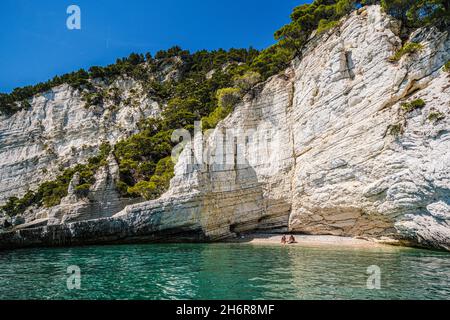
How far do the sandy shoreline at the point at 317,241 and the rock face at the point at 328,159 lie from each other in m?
0.82

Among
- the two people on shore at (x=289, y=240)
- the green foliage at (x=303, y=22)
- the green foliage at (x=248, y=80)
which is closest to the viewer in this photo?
the two people on shore at (x=289, y=240)

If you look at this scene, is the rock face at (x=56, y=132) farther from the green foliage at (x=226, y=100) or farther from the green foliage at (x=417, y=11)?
the green foliage at (x=417, y=11)

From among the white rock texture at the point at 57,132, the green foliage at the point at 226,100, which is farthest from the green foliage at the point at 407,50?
the white rock texture at the point at 57,132

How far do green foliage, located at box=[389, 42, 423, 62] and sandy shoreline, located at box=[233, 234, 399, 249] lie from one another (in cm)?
1258

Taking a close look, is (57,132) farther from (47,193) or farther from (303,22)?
(303,22)

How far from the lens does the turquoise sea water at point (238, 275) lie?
33.7ft

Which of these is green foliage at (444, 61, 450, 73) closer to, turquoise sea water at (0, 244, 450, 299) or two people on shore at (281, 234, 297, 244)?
turquoise sea water at (0, 244, 450, 299)

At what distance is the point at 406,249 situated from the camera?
19016 mm

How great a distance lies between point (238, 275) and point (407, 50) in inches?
729

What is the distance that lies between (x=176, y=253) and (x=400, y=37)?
2226 centimetres

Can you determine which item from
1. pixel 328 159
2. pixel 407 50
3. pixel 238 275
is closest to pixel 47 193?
pixel 328 159

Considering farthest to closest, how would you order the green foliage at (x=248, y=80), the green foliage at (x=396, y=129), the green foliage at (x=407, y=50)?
1. the green foliage at (x=248, y=80)
2. the green foliage at (x=407, y=50)
3. the green foliage at (x=396, y=129)
